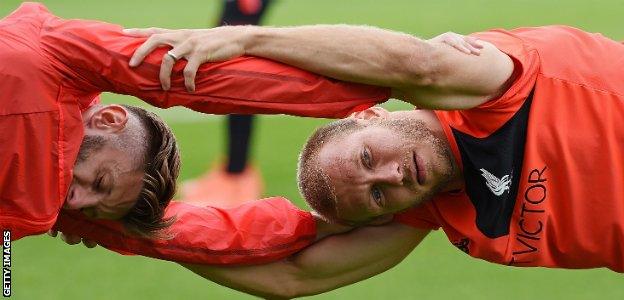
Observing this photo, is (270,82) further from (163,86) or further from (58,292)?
(58,292)

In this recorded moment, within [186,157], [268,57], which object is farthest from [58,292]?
[268,57]

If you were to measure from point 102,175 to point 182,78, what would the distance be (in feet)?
1.61

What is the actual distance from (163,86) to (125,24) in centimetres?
744

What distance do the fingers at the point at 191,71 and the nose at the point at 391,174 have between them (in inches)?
33.7

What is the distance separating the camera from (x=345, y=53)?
4016mm

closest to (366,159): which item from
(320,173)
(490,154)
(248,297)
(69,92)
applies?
(320,173)

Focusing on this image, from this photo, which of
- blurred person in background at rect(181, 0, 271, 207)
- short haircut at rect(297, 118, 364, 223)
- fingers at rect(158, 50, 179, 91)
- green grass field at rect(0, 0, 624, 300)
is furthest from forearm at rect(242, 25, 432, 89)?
blurred person in background at rect(181, 0, 271, 207)

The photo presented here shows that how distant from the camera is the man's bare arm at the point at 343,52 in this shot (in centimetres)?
400

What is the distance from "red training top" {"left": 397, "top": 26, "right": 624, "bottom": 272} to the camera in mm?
4402

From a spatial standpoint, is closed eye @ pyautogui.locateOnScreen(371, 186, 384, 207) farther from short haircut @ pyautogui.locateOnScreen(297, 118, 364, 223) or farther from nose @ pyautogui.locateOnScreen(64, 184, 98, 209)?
nose @ pyautogui.locateOnScreen(64, 184, 98, 209)

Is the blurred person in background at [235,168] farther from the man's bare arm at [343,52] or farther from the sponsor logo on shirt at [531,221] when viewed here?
the man's bare arm at [343,52]

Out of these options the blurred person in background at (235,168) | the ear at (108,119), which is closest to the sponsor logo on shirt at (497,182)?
the ear at (108,119)

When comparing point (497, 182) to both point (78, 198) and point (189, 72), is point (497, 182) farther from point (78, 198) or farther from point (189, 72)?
point (78, 198)

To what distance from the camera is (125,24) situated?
11.3 m
